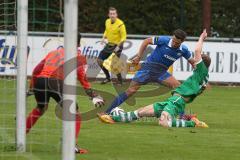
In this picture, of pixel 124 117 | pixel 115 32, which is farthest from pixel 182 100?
pixel 115 32

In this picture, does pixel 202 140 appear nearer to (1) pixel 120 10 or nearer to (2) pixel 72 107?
(2) pixel 72 107

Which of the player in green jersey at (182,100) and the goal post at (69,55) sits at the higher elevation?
the goal post at (69,55)

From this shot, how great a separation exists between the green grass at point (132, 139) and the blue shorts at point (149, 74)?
2.58 feet

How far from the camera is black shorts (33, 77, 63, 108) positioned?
1181 centimetres

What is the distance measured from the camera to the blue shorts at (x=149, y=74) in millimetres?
16062

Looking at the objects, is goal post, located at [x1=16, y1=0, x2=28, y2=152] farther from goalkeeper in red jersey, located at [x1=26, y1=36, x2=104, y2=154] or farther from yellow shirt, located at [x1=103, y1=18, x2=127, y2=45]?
yellow shirt, located at [x1=103, y1=18, x2=127, y2=45]

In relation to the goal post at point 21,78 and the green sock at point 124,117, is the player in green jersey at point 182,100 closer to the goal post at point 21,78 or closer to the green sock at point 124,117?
the green sock at point 124,117

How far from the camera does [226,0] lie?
42719 mm

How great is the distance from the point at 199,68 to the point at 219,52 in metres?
12.1

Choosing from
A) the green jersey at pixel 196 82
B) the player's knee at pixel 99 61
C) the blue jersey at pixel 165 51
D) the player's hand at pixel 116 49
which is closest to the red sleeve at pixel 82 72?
the green jersey at pixel 196 82

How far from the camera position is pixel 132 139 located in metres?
13.2

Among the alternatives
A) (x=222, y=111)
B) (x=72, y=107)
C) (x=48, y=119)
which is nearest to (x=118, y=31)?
(x=222, y=111)

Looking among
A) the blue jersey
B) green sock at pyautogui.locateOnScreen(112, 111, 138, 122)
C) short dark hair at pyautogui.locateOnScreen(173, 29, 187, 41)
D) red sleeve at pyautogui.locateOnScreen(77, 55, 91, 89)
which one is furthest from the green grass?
short dark hair at pyautogui.locateOnScreen(173, 29, 187, 41)

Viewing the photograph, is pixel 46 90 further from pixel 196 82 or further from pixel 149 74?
pixel 149 74
